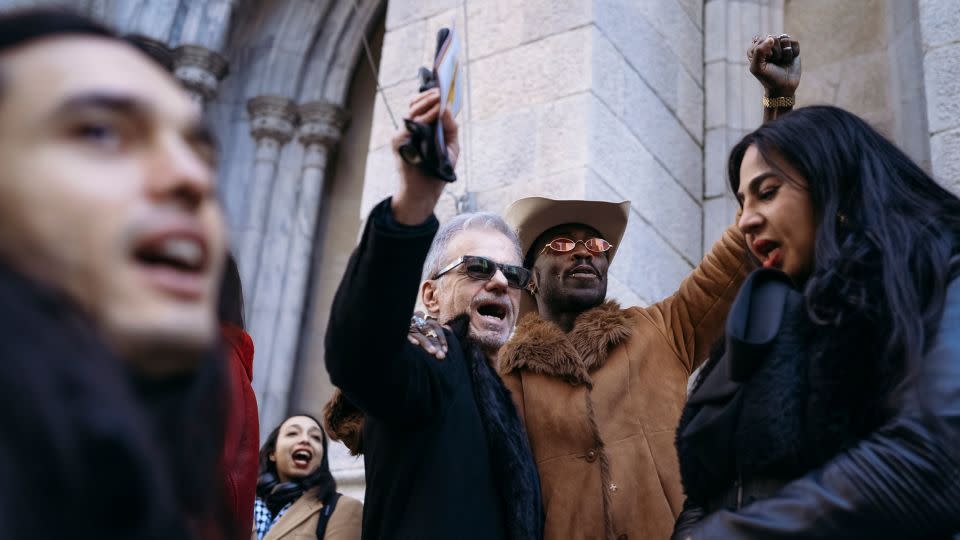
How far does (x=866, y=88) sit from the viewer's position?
554 cm

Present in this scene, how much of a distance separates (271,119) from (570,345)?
637 centimetres

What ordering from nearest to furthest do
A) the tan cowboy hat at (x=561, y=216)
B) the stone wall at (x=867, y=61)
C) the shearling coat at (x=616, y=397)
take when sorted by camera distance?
the shearling coat at (x=616, y=397) → the tan cowboy hat at (x=561, y=216) → the stone wall at (x=867, y=61)

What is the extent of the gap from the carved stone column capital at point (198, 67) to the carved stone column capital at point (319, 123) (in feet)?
2.69

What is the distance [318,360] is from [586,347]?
573 cm

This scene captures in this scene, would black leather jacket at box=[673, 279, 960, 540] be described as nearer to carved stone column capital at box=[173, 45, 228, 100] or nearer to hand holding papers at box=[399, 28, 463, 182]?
hand holding papers at box=[399, 28, 463, 182]

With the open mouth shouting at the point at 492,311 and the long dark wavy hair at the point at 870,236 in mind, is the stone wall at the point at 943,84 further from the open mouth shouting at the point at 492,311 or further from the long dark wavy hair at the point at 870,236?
the long dark wavy hair at the point at 870,236

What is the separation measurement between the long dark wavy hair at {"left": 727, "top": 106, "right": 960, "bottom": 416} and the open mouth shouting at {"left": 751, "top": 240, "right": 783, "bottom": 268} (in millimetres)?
83

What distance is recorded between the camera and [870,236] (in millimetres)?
1587

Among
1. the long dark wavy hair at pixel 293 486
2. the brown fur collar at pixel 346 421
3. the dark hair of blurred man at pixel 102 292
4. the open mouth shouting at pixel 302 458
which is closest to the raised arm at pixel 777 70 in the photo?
the brown fur collar at pixel 346 421

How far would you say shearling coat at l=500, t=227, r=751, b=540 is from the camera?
8.62 feet

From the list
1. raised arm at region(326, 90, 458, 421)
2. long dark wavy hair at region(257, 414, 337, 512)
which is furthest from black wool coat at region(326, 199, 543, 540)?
long dark wavy hair at region(257, 414, 337, 512)

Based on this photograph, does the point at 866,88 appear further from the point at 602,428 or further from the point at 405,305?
the point at 405,305

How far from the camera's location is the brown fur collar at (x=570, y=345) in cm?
280

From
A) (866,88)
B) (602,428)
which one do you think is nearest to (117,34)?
(602,428)
